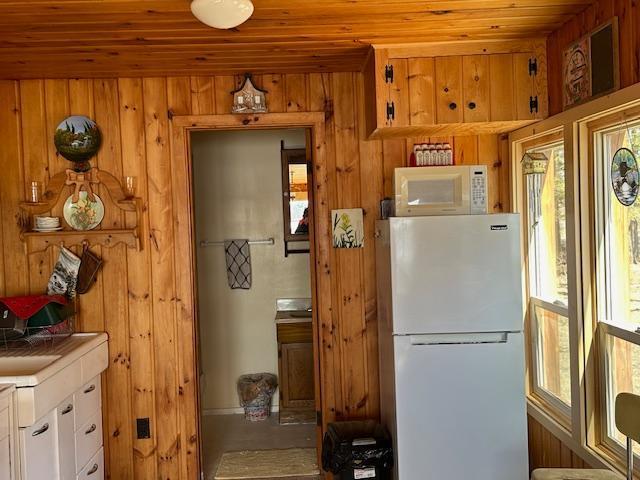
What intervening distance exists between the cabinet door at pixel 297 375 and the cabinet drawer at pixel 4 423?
2.35m

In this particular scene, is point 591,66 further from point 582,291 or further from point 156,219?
point 156,219

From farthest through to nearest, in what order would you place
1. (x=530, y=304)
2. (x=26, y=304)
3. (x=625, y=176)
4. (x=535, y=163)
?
(x=530, y=304) < (x=26, y=304) < (x=535, y=163) < (x=625, y=176)

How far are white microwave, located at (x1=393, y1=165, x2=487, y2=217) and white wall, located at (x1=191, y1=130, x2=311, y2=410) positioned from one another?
1.99 meters

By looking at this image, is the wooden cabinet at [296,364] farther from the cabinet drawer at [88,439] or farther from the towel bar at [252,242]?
the cabinet drawer at [88,439]

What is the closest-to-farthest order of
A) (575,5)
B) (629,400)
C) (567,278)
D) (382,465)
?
(629,400) → (575,5) → (567,278) → (382,465)

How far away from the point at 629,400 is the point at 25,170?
3151 mm

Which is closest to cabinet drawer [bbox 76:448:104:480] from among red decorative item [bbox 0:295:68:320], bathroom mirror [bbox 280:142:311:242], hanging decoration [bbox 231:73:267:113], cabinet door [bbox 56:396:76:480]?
cabinet door [bbox 56:396:76:480]

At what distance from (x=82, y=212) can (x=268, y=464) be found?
1939 millimetres

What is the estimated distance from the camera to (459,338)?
2750 mm

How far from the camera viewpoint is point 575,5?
2.28m

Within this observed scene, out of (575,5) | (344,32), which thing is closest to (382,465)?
(344,32)

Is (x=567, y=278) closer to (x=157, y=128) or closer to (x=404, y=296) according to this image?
(x=404, y=296)

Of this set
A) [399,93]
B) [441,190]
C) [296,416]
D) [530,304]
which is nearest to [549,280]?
[530,304]

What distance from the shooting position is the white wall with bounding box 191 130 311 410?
186 inches
